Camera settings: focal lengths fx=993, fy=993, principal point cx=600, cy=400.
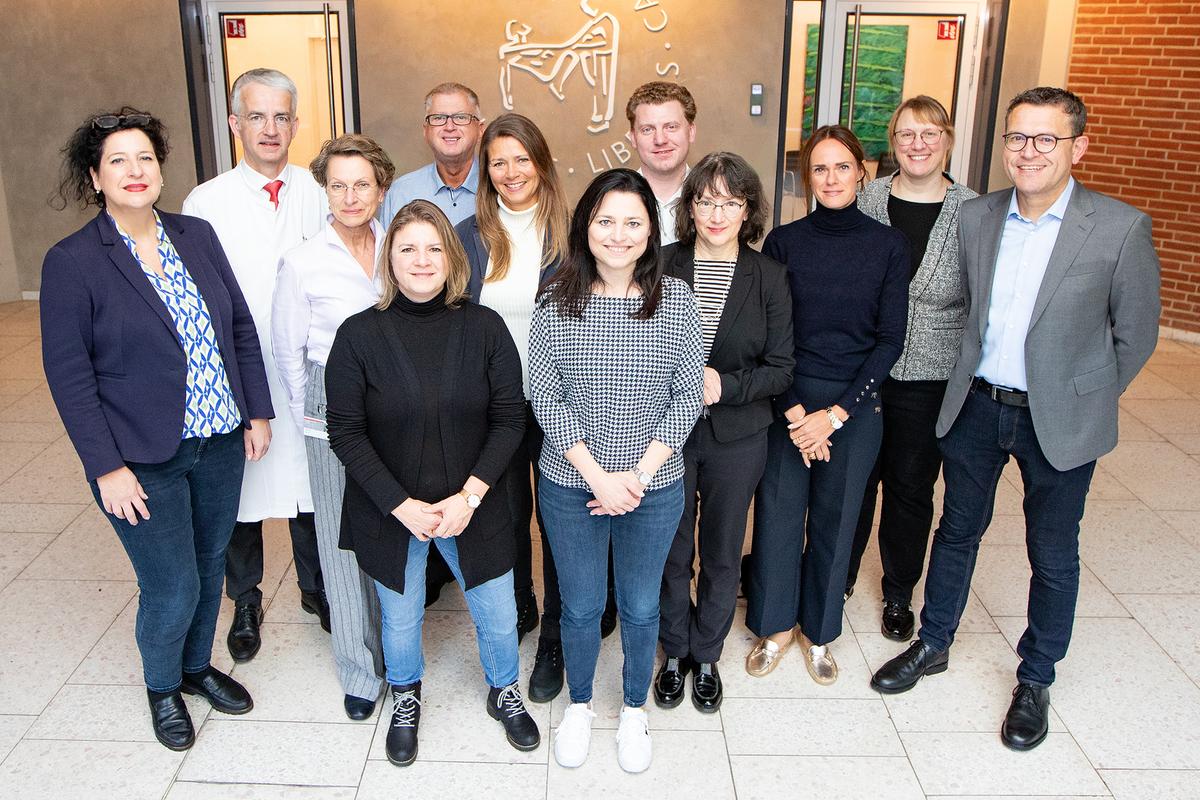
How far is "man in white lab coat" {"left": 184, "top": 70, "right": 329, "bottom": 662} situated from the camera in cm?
329

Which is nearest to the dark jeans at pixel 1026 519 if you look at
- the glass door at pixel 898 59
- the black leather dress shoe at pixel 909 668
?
the black leather dress shoe at pixel 909 668

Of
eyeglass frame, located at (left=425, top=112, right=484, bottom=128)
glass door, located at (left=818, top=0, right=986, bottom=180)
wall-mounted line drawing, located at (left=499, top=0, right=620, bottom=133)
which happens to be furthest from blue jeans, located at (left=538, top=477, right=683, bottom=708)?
glass door, located at (left=818, top=0, right=986, bottom=180)

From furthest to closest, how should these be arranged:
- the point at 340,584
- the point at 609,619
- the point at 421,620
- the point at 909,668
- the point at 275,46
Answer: the point at 275,46, the point at 609,619, the point at 909,668, the point at 340,584, the point at 421,620

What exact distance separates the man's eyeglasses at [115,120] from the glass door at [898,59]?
19.9 ft

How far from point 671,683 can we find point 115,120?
91.5 inches

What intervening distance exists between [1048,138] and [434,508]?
6.52 ft

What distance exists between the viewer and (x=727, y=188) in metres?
2.80

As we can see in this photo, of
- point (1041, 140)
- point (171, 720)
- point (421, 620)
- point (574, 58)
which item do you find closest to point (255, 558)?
point (171, 720)

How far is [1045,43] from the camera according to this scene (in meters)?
7.82

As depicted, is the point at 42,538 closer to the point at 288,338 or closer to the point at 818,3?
the point at 288,338

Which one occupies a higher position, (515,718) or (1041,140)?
(1041,140)

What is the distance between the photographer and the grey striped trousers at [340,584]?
9.71 ft

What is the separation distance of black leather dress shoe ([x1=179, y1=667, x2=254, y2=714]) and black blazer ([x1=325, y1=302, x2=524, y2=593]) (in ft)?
2.33

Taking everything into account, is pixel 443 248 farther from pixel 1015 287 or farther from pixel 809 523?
pixel 1015 287
